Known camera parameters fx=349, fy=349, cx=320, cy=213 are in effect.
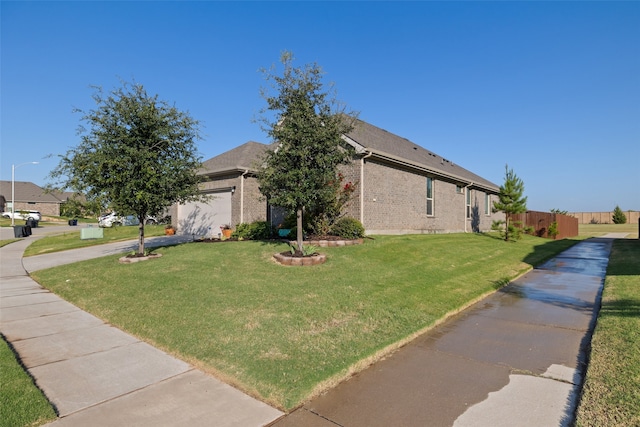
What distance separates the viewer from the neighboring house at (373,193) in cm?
1343

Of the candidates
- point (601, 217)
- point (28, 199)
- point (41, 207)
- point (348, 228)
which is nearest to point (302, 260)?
point (348, 228)

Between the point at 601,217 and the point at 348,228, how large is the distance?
65.7 metres

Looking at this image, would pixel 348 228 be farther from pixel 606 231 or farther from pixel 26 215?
pixel 26 215

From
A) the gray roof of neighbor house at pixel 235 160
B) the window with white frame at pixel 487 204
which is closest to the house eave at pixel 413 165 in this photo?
the window with white frame at pixel 487 204

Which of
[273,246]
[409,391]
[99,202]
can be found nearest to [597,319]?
[409,391]

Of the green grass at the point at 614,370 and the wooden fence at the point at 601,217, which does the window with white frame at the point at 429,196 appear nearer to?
the green grass at the point at 614,370

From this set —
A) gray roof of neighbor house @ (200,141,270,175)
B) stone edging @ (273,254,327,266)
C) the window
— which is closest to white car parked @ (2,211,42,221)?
gray roof of neighbor house @ (200,141,270,175)

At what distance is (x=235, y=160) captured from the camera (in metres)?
17.2

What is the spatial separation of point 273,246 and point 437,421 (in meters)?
8.67

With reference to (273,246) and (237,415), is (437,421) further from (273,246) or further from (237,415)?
(273,246)

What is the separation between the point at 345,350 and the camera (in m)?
4.48

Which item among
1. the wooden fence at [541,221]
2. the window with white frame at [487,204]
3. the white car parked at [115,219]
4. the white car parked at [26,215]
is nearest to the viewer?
the white car parked at [115,219]

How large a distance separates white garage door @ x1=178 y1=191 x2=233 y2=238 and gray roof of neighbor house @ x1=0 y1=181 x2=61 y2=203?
53.9 metres

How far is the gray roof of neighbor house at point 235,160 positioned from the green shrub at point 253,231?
2567 millimetres
